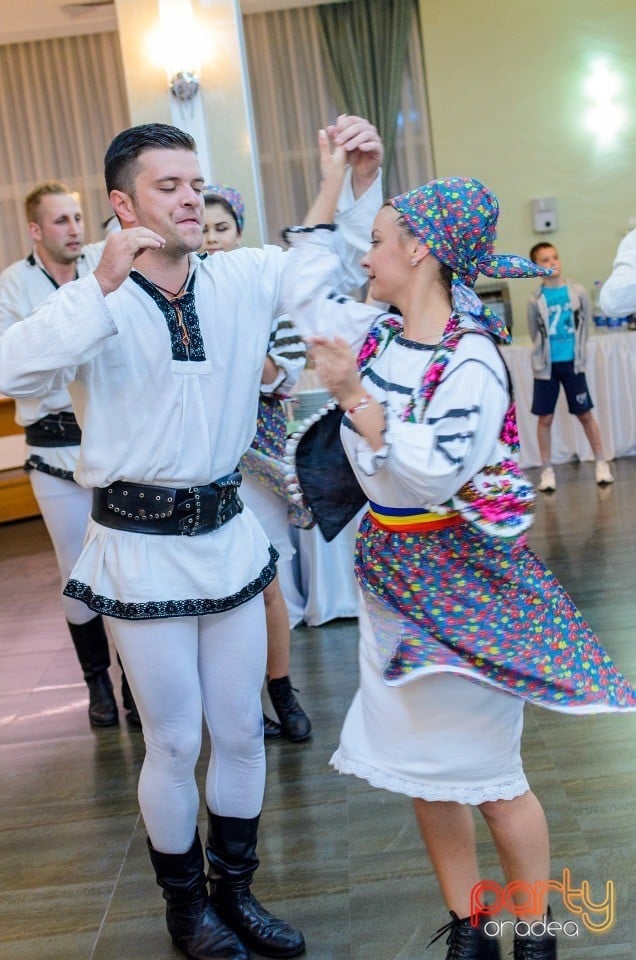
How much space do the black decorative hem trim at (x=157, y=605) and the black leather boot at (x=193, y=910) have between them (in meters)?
0.44

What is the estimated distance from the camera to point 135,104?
4.94m

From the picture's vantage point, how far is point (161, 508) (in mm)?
1801

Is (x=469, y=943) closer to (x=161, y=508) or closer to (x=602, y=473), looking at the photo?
(x=161, y=508)

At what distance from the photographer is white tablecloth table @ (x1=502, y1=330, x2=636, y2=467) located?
270 inches

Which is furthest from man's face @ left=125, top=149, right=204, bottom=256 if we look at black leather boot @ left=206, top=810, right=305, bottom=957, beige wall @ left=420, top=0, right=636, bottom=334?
beige wall @ left=420, top=0, right=636, bottom=334

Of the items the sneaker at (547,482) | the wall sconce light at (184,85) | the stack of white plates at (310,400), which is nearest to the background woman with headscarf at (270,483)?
the stack of white plates at (310,400)

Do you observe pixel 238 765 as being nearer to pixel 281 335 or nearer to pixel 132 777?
pixel 132 777

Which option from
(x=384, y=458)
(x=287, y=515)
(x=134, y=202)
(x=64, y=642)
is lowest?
(x=64, y=642)

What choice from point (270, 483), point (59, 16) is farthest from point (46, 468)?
point (59, 16)

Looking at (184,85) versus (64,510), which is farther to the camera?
(184,85)

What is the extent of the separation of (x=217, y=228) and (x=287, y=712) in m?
1.37

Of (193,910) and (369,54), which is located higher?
(369,54)

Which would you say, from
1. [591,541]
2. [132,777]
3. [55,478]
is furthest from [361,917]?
[591,541]

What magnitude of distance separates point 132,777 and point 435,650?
151cm
